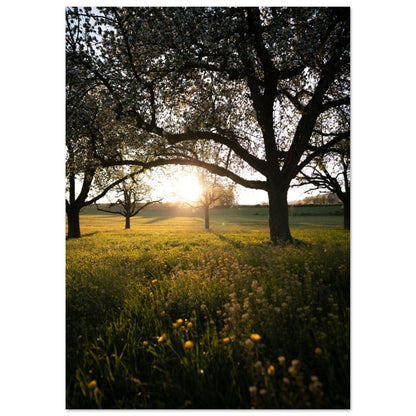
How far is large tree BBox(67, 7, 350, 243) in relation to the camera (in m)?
5.70

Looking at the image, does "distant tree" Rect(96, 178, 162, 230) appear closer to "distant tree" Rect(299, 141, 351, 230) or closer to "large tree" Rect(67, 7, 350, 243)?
"large tree" Rect(67, 7, 350, 243)

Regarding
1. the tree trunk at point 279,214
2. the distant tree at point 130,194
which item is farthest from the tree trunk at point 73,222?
the tree trunk at point 279,214

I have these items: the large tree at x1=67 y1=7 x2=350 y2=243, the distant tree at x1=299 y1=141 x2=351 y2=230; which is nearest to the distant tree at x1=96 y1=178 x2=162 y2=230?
the large tree at x1=67 y1=7 x2=350 y2=243

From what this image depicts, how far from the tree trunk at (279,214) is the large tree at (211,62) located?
72 millimetres

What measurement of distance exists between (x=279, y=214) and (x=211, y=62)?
499cm

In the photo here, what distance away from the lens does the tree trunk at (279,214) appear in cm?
808

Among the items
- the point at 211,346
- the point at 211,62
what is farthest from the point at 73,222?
the point at 211,346

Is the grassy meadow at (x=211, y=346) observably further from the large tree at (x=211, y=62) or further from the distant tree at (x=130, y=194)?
the distant tree at (x=130, y=194)

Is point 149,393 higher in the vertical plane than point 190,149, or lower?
lower

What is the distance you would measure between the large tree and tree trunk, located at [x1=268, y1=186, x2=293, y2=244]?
7cm

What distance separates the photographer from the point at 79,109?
6.64m
